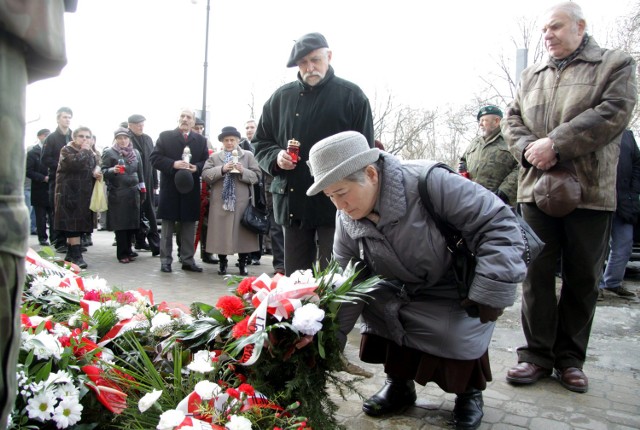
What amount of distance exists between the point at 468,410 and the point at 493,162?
3611 mm

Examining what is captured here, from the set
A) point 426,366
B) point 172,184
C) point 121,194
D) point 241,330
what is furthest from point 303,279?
point 121,194

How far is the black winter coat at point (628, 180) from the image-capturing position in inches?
251

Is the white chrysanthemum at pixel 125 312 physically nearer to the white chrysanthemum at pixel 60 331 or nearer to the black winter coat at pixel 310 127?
the white chrysanthemum at pixel 60 331

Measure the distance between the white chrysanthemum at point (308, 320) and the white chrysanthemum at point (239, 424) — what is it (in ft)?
1.41

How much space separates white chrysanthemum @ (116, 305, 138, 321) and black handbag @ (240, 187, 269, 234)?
170 inches

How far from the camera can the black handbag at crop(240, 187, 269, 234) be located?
726 centimetres

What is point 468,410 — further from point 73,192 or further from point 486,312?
point 73,192

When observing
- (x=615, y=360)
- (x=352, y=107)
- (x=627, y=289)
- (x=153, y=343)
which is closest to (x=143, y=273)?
(x=352, y=107)

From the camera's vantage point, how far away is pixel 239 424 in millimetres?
1887

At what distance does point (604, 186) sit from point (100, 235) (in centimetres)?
1176

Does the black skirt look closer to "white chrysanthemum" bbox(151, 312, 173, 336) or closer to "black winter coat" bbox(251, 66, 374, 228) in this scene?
"white chrysanthemum" bbox(151, 312, 173, 336)

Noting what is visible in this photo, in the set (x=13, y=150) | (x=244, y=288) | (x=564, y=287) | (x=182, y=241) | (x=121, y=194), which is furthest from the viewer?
(x=121, y=194)

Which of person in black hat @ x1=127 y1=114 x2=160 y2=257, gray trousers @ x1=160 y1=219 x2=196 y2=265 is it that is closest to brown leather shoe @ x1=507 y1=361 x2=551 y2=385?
gray trousers @ x1=160 y1=219 x2=196 y2=265

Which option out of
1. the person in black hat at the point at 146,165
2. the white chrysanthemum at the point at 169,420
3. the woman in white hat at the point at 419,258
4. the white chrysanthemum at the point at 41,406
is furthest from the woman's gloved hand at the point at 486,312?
the person in black hat at the point at 146,165
